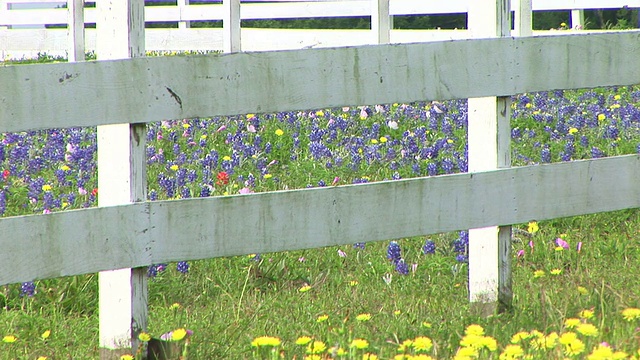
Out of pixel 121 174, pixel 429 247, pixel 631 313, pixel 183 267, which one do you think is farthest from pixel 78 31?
pixel 631 313

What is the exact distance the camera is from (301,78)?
3.35 metres

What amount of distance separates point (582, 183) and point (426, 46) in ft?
2.87

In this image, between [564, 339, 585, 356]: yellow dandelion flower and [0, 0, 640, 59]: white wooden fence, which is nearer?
[564, 339, 585, 356]: yellow dandelion flower

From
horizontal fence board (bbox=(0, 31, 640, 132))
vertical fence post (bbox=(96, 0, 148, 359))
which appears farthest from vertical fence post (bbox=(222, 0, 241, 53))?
vertical fence post (bbox=(96, 0, 148, 359))

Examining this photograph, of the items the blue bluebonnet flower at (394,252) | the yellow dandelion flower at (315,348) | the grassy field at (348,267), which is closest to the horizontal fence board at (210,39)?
the grassy field at (348,267)

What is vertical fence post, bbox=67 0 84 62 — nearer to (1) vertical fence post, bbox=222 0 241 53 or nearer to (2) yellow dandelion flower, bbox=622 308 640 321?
(1) vertical fence post, bbox=222 0 241 53

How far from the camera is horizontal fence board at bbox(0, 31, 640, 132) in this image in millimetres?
3002

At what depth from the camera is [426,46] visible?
357 cm

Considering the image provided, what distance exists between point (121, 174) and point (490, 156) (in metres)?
1.44

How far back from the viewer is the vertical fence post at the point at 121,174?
3.12 metres

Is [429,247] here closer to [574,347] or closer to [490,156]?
[490,156]

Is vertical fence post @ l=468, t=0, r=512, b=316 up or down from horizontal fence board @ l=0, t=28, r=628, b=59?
down

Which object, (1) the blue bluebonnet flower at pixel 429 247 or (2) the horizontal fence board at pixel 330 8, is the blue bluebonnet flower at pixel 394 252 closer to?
(1) the blue bluebonnet flower at pixel 429 247

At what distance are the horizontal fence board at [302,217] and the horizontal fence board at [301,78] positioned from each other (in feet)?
1.00
